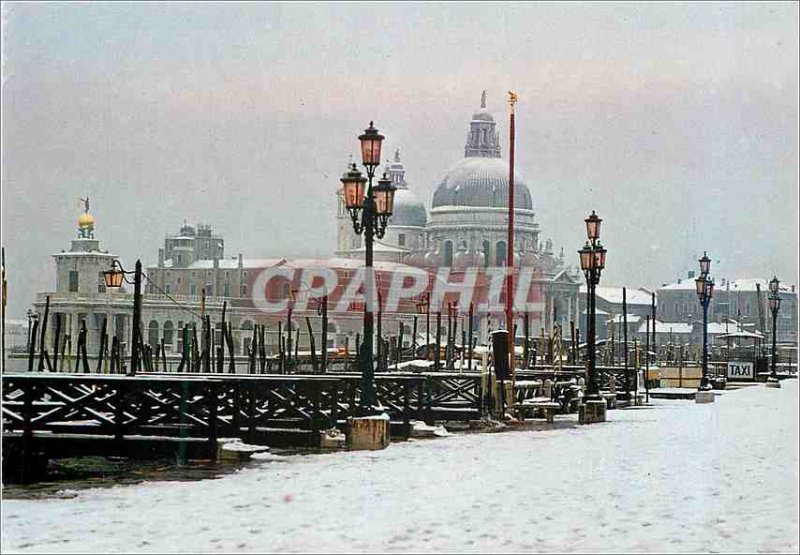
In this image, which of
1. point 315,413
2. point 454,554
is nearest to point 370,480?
point 454,554

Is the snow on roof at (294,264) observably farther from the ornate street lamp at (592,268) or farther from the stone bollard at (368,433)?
the stone bollard at (368,433)

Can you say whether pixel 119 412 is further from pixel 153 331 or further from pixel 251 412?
pixel 153 331

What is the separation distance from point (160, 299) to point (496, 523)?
87362 mm

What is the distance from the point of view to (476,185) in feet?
409

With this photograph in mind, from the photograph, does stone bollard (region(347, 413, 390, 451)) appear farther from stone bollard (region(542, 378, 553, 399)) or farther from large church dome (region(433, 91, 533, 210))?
large church dome (region(433, 91, 533, 210))

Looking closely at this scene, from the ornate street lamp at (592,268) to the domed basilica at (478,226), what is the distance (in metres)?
89.1

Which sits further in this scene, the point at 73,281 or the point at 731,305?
the point at 731,305

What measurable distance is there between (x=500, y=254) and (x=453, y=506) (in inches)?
4232

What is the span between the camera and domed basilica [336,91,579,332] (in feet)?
385

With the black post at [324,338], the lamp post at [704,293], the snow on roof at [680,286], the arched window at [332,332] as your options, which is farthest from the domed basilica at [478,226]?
the black post at [324,338]

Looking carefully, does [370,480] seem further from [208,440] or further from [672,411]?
[672,411]

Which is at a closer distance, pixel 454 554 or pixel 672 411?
pixel 454 554

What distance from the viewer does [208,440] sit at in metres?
13.8

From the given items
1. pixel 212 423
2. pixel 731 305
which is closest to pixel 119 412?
pixel 212 423
